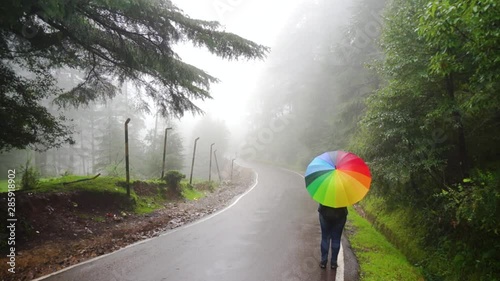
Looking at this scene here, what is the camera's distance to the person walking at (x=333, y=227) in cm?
519

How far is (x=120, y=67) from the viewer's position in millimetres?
9172

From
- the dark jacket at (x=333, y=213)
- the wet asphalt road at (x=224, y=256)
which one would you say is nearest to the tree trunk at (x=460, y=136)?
the dark jacket at (x=333, y=213)

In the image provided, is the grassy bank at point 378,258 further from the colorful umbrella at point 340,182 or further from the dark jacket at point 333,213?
the colorful umbrella at point 340,182

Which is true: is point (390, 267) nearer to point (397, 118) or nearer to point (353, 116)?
point (397, 118)

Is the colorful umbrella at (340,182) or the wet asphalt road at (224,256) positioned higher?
the colorful umbrella at (340,182)

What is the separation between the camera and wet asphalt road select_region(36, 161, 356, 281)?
503cm

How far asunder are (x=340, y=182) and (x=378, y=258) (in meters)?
2.79

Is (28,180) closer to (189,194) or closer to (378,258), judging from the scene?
(189,194)

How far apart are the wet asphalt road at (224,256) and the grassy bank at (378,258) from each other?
0.34m

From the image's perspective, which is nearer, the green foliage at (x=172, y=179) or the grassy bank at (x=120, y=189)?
the grassy bank at (x=120, y=189)

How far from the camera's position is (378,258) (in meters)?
6.01

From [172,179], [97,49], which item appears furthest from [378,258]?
[172,179]

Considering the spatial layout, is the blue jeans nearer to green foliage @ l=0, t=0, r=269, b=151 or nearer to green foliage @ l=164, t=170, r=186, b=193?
green foliage @ l=0, t=0, r=269, b=151

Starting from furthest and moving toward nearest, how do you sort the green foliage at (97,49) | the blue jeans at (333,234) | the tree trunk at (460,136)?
the green foliage at (97,49) → the tree trunk at (460,136) → the blue jeans at (333,234)
